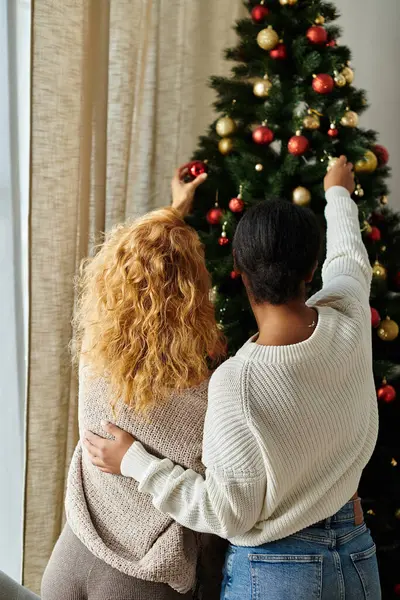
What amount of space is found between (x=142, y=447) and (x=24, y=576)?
951 mm

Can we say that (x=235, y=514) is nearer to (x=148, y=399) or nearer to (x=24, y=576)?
(x=148, y=399)

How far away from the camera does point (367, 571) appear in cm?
134

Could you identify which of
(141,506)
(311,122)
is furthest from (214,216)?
(141,506)

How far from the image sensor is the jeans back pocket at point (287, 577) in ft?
4.17

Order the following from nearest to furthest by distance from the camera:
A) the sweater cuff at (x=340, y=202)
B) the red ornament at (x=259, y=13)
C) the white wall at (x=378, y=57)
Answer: the sweater cuff at (x=340, y=202), the red ornament at (x=259, y=13), the white wall at (x=378, y=57)

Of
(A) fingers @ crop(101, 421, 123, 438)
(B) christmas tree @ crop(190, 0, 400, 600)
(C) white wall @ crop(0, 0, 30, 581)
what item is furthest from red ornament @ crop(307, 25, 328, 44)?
(A) fingers @ crop(101, 421, 123, 438)


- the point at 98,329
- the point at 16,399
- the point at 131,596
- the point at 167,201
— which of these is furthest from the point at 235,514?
the point at 167,201

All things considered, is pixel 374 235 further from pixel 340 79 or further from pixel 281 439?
pixel 281 439

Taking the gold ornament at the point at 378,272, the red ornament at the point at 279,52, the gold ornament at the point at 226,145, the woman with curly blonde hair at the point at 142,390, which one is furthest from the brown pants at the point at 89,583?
the red ornament at the point at 279,52

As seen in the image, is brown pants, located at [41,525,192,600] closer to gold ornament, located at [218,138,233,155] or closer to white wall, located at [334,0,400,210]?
gold ornament, located at [218,138,233,155]

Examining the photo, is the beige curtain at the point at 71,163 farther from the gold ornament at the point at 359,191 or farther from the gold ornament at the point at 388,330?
the gold ornament at the point at 388,330

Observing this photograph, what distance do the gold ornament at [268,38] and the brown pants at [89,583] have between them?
1.31 metres

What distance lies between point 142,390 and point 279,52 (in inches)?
38.7

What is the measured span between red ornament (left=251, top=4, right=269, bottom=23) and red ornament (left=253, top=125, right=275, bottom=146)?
0.99 ft
